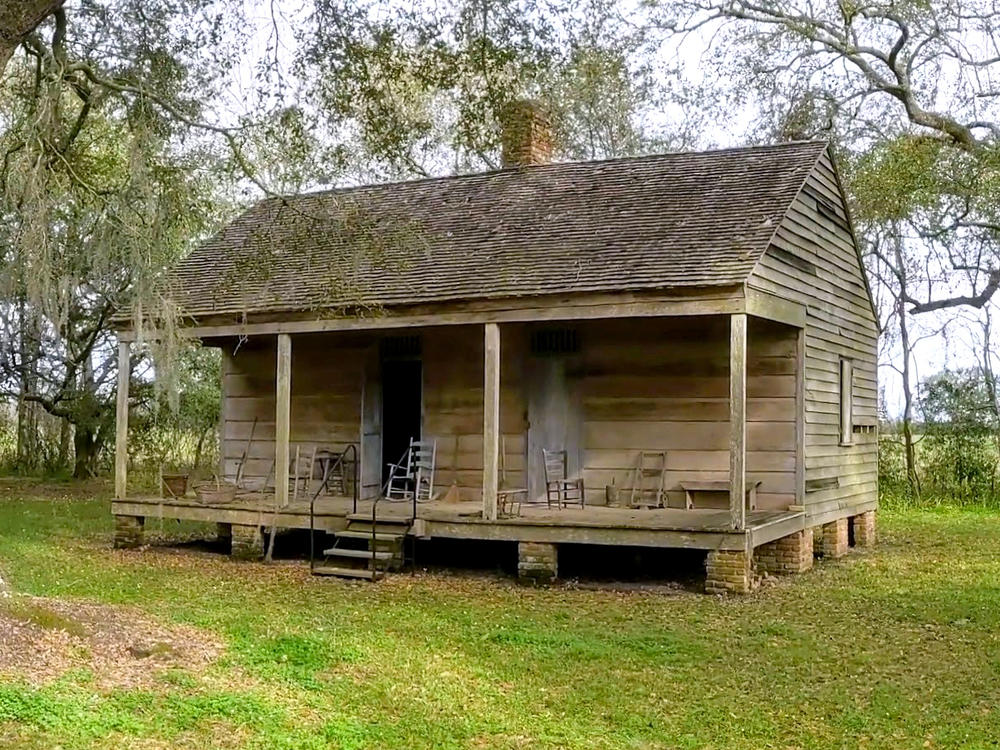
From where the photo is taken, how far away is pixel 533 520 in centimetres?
1153

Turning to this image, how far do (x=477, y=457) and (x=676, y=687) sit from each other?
694 centimetres

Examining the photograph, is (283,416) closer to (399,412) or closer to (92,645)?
(399,412)

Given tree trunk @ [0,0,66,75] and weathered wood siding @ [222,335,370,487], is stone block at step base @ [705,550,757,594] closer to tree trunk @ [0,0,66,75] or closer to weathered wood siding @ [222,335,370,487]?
weathered wood siding @ [222,335,370,487]

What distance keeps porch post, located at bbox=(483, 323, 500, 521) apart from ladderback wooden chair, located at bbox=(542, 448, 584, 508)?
4.95 ft

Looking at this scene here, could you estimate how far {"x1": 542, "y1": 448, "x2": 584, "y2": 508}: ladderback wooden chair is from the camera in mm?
13102

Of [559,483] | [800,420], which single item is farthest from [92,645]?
[800,420]

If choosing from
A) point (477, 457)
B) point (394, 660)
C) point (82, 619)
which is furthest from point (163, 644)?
point (477, 457)

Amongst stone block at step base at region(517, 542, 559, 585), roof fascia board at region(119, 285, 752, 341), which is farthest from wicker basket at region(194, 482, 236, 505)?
stone block at step base at region(517, 542, 559, 585)

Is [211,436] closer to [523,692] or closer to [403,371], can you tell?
[403,371]

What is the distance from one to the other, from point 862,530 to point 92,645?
11.9 metres

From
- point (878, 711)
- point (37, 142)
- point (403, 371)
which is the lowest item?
point (878, 711)

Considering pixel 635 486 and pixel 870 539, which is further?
pixel 870 539

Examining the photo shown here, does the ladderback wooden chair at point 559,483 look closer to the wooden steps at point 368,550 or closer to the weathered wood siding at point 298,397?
the wooden steps at point 368,550

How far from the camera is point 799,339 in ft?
41.4
